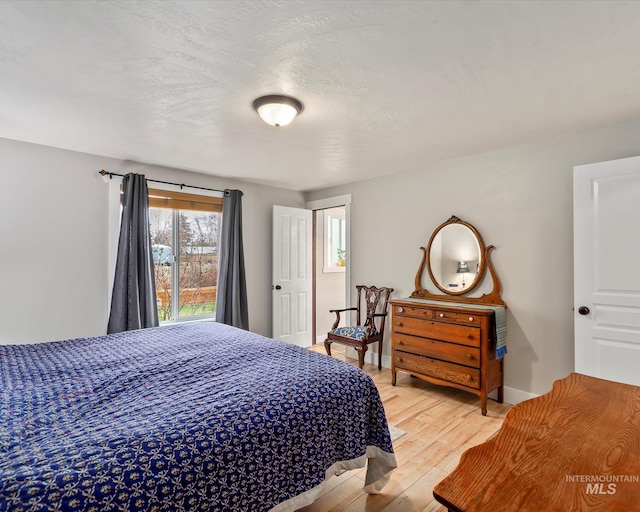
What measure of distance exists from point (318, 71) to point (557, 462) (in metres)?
1.94

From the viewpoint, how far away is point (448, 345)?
3.19 m

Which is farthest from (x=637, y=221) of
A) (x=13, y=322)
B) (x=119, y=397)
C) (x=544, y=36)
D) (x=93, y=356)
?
(x=13, y=322)

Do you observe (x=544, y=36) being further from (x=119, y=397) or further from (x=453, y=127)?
(x=119, y=397)

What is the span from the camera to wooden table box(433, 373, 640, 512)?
75cm

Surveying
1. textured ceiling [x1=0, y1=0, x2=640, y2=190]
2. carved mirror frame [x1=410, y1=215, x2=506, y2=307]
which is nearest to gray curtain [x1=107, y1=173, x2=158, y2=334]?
textured ceiling [x1=0, y1=0, x2=640, y2=190]

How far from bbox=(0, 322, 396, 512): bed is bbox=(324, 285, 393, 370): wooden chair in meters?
1.83

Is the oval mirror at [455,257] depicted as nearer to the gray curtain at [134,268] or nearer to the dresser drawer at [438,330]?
the dresser drawer at [438,330]

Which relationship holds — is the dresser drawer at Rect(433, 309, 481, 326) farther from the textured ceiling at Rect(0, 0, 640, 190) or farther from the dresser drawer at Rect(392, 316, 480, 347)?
the textured ceiling at Rect(0, 0, 640, 190)

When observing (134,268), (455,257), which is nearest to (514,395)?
(455,257)

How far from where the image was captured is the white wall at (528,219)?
9.34ft

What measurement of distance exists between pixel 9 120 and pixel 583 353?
4648 millimetres

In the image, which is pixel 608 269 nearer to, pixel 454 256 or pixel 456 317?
pixel 456 317

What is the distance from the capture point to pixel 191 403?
4.72 feet

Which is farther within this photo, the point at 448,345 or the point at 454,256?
the point at 454,256
